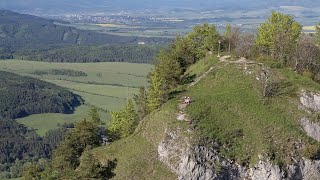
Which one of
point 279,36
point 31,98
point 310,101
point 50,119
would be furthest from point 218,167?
point 31,98

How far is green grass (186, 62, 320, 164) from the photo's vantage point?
45531mm

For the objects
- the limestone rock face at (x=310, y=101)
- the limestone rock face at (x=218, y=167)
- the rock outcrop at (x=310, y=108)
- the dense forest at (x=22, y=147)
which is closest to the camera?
the limestone rock face at (x=218, y=167)

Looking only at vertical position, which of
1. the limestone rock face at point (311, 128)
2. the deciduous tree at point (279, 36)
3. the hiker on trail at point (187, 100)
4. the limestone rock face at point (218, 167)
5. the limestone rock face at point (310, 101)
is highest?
the deciduous tree at point (279, 36)

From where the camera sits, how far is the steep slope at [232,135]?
44469mm

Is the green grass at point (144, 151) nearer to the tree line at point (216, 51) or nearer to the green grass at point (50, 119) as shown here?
the tree line at point (216, 51)

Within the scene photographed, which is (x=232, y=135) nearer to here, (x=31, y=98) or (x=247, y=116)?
(x=247, y=116)

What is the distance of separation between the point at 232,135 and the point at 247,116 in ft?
10.9

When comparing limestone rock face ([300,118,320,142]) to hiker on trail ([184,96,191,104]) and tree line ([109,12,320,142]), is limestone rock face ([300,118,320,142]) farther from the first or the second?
hiker on trail ([184,96,191,104])

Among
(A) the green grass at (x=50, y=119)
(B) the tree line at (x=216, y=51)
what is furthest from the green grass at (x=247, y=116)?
(A) the green grass at (x=50, y=119)

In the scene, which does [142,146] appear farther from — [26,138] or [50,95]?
[50,95]

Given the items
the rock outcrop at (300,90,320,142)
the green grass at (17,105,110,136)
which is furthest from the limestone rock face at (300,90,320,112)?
the green grass at (17,105,110,136)

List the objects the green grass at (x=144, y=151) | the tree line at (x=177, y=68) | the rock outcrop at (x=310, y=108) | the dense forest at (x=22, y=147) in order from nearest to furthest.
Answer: the green grass at (x=144, y=151)
the rock outcrop at (x=310, y=108)
the tree line at (x=177, y=68)
the dense forest at (x=22, y=147)

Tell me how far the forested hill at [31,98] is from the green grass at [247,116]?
12646 centimetres

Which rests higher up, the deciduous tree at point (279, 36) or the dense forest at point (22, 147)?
the deciduous tree at point (279, 36)
